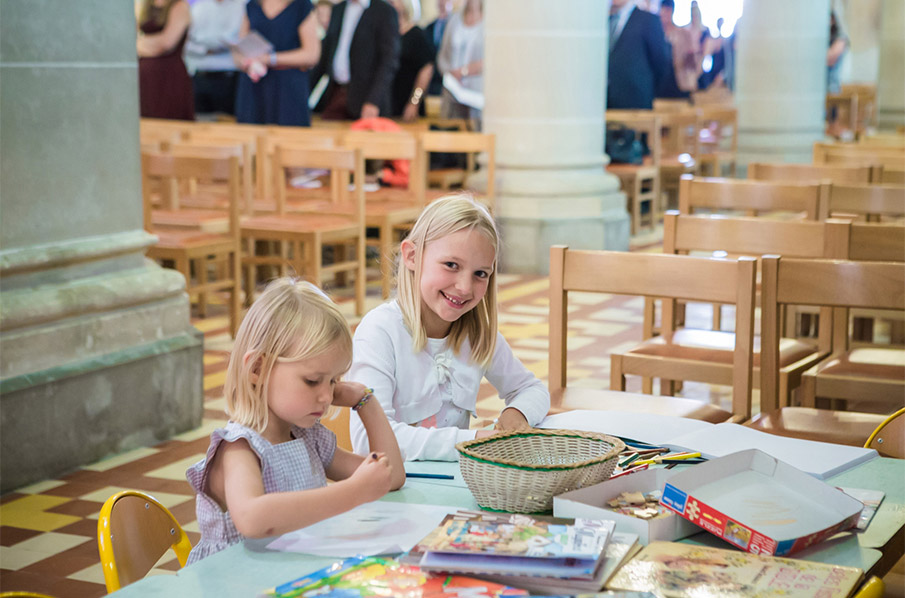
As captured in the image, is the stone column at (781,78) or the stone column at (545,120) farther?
the stone column at (781,78)

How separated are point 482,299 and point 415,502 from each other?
A: 653 mm

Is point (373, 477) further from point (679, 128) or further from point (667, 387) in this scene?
point (679, 128)

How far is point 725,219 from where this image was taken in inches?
151

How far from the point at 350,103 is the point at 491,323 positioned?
278 inches

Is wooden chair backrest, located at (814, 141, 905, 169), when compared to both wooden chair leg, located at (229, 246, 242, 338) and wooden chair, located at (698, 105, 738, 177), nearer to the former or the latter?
wooden chair, located at (698, 105, 738, 177)

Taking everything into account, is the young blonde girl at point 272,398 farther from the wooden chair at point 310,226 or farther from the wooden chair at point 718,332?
the wooden chair at point 310,226

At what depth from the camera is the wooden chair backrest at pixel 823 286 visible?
298 cm

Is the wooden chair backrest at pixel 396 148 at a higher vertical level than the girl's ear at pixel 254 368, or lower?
higher

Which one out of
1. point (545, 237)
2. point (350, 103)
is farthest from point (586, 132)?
point (350, 103)

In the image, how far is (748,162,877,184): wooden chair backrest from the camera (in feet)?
18.7

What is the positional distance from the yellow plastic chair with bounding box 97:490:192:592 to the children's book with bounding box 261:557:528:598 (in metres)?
0.37

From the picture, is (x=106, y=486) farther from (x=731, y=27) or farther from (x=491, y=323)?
(x=731, y=27)

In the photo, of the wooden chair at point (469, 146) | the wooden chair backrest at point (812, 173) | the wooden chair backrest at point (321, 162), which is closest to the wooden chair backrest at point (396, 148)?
the wooden chair at point (469, 146)

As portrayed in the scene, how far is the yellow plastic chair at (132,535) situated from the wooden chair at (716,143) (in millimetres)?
8752
